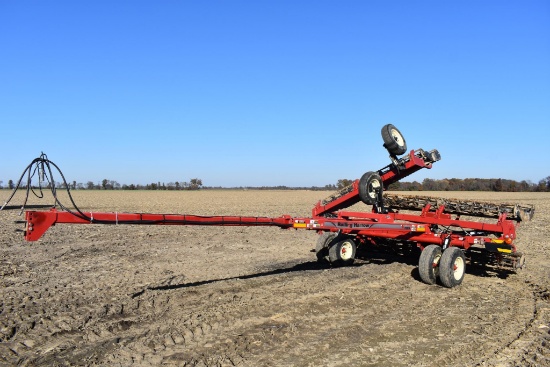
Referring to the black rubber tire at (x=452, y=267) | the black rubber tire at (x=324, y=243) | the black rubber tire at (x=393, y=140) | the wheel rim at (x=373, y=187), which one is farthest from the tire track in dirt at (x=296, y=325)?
the black rubber tire at (x=393, y=140)

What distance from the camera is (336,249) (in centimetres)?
1087

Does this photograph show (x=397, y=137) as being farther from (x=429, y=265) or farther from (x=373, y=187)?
(x=429, y=265)

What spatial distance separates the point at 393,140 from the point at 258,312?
495 cm

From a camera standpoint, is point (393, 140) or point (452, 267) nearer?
point (452, 267)

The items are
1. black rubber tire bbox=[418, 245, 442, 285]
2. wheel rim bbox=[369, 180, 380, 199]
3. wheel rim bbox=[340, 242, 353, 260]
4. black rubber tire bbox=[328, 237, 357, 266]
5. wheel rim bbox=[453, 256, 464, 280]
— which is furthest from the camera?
wheel rim bbox=[340, 242, 353, 260]

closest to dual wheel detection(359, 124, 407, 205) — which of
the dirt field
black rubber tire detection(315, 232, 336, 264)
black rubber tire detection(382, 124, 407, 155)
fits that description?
black rubber tire detection(382, 124, 407, 155)

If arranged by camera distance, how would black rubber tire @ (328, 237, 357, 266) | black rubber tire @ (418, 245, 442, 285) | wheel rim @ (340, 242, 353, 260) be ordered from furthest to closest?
wheel rim @ (340, 242, 353, 260) → black rubber tire @ (328, 237, 357, 266) → black rubber tire @ (418, 245, 442, 285)

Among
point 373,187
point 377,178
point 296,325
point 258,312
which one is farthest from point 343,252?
point 296,325

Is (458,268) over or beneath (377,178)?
beneath

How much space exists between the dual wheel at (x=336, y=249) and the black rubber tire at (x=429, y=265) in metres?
2.22

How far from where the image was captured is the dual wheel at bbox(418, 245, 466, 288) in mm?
8820

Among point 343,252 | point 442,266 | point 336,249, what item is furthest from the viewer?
point 343,252

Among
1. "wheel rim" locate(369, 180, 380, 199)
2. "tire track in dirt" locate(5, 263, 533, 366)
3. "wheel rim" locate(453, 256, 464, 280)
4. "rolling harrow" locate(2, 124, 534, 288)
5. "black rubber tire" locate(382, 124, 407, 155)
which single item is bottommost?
"tire track in dirt" locate(5, 263, 533, 366)

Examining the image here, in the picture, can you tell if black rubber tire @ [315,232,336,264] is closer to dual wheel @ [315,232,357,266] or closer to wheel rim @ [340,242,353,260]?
dual wheel @ [315,232,357,266]
